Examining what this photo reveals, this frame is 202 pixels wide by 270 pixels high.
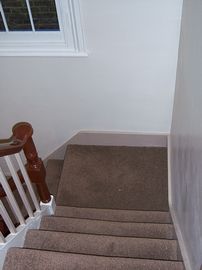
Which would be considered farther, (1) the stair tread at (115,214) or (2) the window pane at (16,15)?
(1) the stair tread at (115,214)

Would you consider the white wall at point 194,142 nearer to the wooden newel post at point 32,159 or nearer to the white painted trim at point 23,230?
the wooden newel post at point 32,159

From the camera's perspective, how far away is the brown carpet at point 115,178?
266cm

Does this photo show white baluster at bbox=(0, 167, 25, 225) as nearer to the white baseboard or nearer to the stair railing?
the stair railing

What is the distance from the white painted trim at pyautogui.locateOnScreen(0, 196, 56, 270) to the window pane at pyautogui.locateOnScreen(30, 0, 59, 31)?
4.19ft

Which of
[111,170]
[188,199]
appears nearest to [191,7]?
[188,199]

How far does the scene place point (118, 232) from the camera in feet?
6.77

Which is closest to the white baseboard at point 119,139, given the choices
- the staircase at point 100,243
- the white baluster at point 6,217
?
the staircase at point 100,243

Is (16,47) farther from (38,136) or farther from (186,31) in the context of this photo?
(186,31)

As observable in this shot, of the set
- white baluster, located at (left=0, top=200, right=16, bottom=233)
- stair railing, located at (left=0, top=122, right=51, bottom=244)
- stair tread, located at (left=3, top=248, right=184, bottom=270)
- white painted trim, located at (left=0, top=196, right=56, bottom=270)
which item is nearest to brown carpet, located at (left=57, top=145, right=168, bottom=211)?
white painted trim, located at (left=0, top=196, right=56, bottom=270)

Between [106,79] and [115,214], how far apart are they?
41.8 inches

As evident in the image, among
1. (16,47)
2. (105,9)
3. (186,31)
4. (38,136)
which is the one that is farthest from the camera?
(38,136)

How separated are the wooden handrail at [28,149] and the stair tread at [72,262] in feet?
1.46

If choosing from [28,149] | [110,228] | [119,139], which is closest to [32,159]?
[28,149]

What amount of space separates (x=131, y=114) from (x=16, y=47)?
109 centimetres
